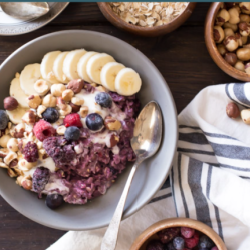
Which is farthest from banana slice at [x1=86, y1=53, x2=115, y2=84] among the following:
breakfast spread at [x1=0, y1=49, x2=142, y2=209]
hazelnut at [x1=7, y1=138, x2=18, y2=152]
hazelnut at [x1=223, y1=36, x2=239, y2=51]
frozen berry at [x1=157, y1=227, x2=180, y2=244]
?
frozen berry at [x1=157, y1=227, x2=180, y2=244]

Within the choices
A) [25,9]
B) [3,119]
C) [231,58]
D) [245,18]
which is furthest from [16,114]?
[245,18]

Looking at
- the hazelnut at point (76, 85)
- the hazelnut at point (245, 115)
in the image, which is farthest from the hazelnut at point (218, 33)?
the hazelnut at point (76, 85)

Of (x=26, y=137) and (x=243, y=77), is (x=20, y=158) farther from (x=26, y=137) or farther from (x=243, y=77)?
(x=243, y=77)

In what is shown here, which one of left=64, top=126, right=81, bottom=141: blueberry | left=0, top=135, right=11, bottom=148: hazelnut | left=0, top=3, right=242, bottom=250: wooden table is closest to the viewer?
left=64, top=126, right=81, bottom=141: blueberry

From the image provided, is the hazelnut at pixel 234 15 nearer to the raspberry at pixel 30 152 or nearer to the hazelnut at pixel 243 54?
the hazelnut at pixel 243 54

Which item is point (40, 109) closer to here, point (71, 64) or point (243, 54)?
point (71, 64)

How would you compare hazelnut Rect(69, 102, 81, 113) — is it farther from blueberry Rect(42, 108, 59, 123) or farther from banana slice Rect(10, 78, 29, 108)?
banana slice Rect(10, 78, 29, 108)
